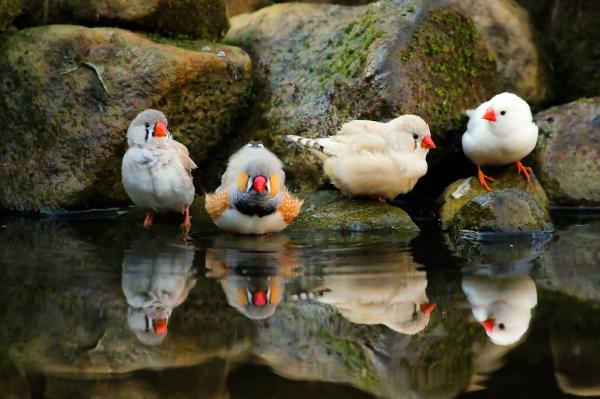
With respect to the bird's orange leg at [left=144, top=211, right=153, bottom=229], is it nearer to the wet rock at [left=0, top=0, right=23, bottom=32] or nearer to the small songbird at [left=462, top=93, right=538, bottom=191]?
the wet rock at [left=0, top=0, right=23, bottom=32]

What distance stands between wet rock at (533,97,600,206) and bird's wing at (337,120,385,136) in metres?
2.01

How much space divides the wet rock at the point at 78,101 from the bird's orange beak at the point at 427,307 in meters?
4.03

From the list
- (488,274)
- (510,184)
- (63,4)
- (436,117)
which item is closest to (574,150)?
(510,184)

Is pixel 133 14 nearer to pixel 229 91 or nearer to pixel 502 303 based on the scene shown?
pixel 229 91

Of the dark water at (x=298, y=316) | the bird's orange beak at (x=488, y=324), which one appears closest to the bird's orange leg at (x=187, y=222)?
the dark water at (x=298, y=316)

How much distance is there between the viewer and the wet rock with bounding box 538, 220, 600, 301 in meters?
5.65

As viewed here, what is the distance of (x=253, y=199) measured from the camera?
704cm

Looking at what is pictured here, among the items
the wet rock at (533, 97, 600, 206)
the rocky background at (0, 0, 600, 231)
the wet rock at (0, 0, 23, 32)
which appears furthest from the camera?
the wet rock at (533, 97, 600, 206)

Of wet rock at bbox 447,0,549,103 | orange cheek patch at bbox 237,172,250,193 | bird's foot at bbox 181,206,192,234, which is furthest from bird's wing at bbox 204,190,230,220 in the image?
wet rock at bbox 447,0,549,103

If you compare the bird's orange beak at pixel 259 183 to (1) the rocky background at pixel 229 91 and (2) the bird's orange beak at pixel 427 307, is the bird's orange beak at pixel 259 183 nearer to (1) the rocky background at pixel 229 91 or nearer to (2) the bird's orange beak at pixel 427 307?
(1) the rocky background at pixel 229 91

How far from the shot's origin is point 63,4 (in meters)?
8.87

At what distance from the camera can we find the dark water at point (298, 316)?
13.6ft

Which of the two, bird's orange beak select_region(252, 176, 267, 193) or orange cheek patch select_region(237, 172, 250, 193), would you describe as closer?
bird's orange beak select_region(252, 176, 267, 193)

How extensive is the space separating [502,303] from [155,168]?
11.0ft
